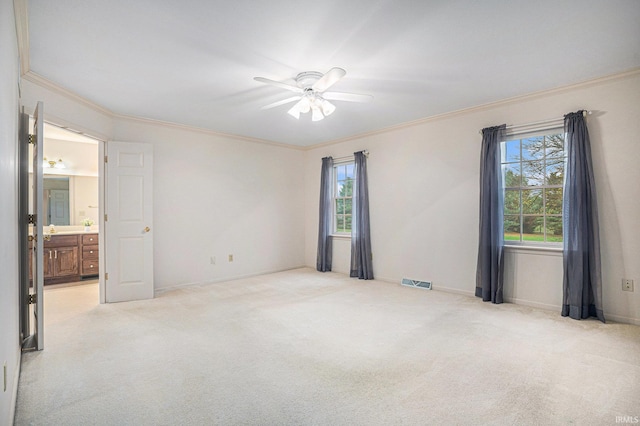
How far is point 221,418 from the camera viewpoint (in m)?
1.84

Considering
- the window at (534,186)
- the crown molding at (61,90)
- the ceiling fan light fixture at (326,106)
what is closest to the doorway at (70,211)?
the crown molding at (61,90)

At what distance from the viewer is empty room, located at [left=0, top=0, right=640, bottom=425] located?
6.89 feet

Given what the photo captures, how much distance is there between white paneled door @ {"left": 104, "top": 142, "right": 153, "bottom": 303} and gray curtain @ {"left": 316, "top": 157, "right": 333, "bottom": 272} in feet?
9.70

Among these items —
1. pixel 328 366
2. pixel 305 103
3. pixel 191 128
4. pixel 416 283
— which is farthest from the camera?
pixel 191 128

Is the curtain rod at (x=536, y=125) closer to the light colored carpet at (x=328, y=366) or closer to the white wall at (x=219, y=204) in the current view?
the light colored carpet at (x=328, y=366)

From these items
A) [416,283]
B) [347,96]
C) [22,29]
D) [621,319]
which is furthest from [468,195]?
[22,29]

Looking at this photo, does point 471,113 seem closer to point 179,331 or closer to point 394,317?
point 394,317

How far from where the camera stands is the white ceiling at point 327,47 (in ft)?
7.17

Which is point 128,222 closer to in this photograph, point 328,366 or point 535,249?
point 328,366

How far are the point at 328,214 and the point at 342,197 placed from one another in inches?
17.1

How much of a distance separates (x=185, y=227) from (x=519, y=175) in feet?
16.0

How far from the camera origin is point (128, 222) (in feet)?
14.3

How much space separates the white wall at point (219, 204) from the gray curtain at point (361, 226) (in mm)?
1451

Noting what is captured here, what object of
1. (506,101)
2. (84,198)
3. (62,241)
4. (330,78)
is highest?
(506,101)
